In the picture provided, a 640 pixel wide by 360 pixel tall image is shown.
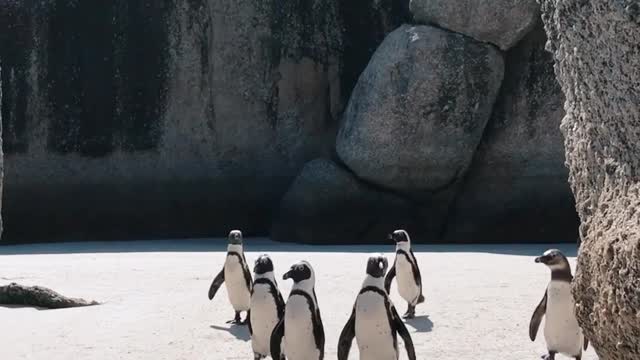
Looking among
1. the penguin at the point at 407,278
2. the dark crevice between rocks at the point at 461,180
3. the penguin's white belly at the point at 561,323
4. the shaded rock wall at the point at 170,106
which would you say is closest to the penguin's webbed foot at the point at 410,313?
the penguin at the point at 407,278

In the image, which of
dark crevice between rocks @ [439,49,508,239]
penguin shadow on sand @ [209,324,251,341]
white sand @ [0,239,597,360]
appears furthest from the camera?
dark crevice between rocks @ [439,49,508,239]

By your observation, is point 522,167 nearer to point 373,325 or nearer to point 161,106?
point 161,106

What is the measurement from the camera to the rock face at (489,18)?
15.0m

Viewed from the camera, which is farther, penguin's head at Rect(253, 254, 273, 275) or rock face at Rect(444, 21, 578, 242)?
rock face at Rect(444, 21, 578, 242)

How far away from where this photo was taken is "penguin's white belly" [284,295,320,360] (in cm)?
599

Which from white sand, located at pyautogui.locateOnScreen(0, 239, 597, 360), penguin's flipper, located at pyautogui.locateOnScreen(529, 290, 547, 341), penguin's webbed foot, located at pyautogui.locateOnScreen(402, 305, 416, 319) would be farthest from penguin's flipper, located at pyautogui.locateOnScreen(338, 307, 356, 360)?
penguin's webbed foot, located at pyautogui.locateOnScreen(402, 305, 416, 319)

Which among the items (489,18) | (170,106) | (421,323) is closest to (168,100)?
(170,106)

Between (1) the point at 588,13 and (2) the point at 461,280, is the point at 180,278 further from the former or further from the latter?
(1) the point at 588,13

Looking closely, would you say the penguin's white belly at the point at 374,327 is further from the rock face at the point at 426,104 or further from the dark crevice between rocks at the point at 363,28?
the dark crevice between rocks at the point at 363,28

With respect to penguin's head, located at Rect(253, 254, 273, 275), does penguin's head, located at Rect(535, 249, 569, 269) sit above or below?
above

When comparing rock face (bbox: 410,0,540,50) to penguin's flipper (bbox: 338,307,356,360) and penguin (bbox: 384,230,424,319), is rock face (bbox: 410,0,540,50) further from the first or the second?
penguin's flipper (bbox: 338,307,356,360)

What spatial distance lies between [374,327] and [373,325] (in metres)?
0.01

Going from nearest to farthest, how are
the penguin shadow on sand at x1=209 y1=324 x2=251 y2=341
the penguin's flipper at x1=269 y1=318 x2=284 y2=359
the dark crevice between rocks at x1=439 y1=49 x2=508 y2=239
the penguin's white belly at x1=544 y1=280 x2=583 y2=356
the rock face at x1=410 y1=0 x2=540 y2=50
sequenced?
the penguin's flipper at x1=269 y1=318 x2=284 y2=359, the penguin's white belly at x1=544 y1=280 x2=583 y2=356, the penguin shadow on sand at x1=209 y1=324 x2=251 y2=341, the rock face at x1=410 y1=0 x2=540 y2=50, the dark crevice between rocks at x1=439 y1=49 x2=508 y2=239

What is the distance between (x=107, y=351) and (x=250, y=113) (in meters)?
10.8
